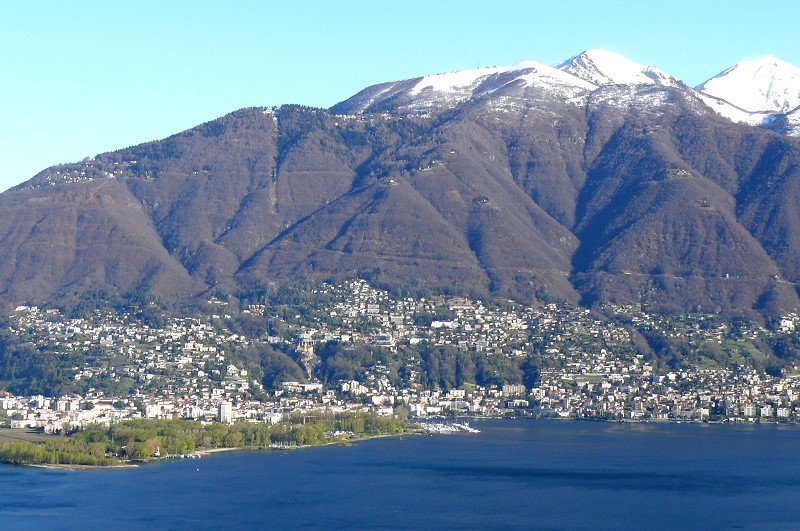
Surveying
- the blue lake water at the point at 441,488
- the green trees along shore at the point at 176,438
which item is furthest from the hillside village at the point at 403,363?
the blue lake water at the point at 441,488

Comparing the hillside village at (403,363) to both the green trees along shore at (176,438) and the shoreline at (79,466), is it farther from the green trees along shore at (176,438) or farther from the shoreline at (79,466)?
the shoreline at (79,466)

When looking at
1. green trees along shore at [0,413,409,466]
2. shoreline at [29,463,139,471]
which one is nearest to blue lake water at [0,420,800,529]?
shoreline at [29,463,139,471]

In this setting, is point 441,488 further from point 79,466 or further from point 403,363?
point 403,363

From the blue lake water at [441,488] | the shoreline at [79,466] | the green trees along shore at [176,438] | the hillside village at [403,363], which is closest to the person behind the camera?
the blue lake water at [441,488]

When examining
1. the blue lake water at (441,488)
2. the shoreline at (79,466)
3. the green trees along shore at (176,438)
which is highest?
the green trees along shore at (176,438)

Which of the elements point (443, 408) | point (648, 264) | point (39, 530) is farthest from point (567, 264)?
point (39, 530)

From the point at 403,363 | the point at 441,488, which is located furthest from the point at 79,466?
the point at 403,363

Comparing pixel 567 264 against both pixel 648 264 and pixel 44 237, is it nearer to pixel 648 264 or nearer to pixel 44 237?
pixel 648 264
